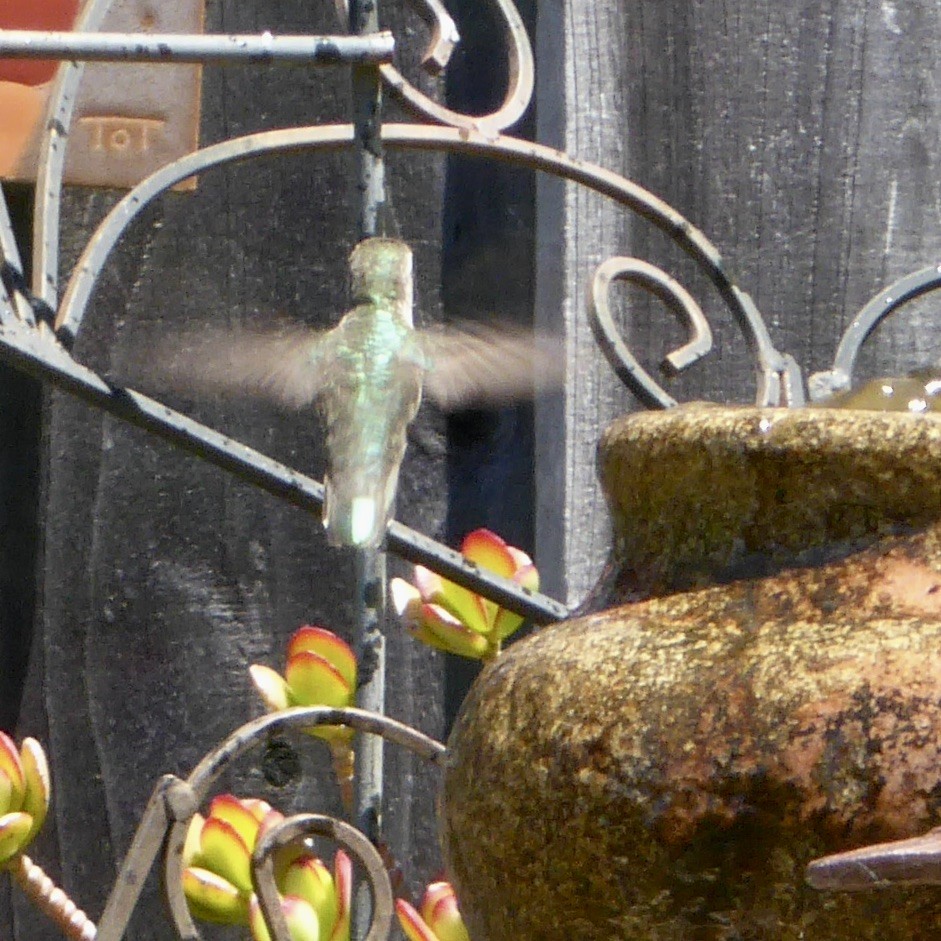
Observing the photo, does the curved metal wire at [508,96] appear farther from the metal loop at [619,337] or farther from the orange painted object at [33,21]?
the orange painted object at [33,21]

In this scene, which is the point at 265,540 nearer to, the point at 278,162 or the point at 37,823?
the point at 278,162

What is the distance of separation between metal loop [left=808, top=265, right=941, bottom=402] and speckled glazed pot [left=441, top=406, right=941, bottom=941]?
1.65 feet

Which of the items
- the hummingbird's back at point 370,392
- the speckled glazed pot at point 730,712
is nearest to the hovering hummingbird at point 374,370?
the hummingbird's back at point 370,392

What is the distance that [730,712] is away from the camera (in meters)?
0.68

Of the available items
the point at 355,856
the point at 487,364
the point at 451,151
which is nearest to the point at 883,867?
the point at 355,856

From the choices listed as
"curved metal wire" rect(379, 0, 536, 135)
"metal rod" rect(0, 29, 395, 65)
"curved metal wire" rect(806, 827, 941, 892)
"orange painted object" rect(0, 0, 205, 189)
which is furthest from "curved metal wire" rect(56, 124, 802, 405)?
"curved metal wire" rect(806, 827, 941, 892)

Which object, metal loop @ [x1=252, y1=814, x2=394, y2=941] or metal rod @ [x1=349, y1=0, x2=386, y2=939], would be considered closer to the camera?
metal loop @ [x1=252, y1=814, x2=394, y2=941]

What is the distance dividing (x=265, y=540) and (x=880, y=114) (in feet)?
2.12

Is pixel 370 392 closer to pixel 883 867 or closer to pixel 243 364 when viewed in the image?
pixel 243 364

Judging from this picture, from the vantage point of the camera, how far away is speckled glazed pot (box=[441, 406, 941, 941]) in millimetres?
666

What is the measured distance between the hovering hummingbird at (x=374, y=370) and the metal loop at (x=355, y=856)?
0.33m

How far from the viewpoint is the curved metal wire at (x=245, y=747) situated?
0.94 metres

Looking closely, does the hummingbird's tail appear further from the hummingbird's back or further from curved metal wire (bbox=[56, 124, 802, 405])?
curved metal wire (bbox=[56, 124, 802, 405])

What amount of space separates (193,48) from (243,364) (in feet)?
1.81
